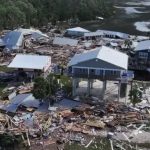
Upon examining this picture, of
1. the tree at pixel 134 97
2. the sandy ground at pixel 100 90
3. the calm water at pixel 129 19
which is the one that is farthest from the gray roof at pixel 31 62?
the calm water at pixel 129 19

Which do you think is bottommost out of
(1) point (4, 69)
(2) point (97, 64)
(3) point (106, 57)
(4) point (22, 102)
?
(4) point (22, 102)

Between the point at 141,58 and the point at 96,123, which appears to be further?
the point at 141,58

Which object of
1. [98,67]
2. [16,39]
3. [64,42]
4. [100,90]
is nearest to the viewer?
[98,67]

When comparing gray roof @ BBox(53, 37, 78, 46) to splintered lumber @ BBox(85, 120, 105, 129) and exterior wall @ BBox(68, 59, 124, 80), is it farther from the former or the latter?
splintered lumber @ BBox(85, 120, 105, 129)

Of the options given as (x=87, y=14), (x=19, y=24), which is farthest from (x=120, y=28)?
(x=19, y=24)

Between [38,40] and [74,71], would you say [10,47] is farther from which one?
[74,71]

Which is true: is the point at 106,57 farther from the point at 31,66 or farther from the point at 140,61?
the point at 140,61

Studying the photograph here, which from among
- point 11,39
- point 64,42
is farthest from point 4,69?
point 64,42
